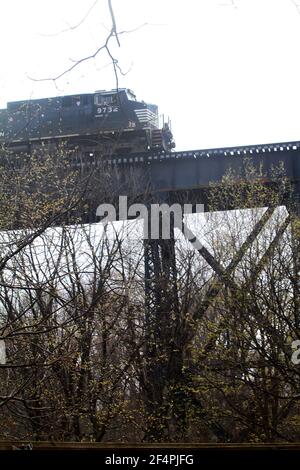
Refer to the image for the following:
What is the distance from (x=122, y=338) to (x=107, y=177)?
505 centimetres

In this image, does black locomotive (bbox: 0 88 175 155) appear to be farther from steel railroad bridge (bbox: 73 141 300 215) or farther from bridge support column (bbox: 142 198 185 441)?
bridge support column (bbox: 142 198 185 441)

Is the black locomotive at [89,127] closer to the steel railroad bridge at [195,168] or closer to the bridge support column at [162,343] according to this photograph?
the steel railroad bridge at [195,168]

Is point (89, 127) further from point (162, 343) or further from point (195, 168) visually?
point (162, 343)

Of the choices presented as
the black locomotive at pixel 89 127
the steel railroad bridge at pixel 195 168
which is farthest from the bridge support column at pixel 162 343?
the black locomotive at pixel 89 127

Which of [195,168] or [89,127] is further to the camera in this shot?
[89,127]

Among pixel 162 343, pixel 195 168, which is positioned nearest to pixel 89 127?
pixel 195 168

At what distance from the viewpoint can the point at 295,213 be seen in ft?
63.1

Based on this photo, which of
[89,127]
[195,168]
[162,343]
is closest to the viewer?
[162,343]

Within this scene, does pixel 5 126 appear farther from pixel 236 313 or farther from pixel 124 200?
pixel 236 313

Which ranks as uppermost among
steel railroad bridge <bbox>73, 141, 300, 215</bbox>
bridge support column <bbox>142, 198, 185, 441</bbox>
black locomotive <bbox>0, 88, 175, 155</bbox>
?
black locomotive <bbox>0, 88, 175, 155</bbox>

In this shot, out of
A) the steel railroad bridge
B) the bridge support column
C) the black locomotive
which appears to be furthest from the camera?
the steel railroad bridge

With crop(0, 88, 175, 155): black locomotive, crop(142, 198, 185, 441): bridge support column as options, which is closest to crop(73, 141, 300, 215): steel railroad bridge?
crop(0, 88, 175, 155): black locomotive
